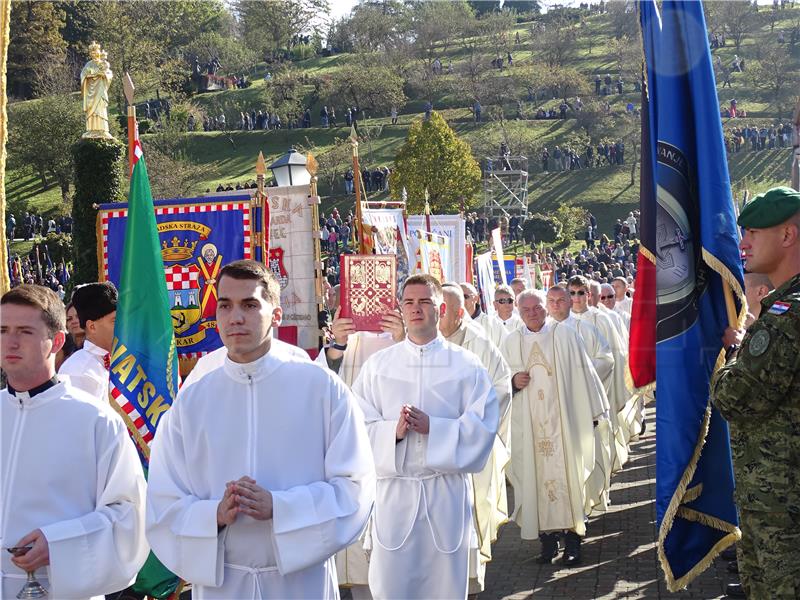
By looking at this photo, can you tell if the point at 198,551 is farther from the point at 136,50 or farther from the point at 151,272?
the point at 136,50

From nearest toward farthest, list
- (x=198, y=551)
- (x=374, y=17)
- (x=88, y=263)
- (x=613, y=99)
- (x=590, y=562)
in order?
(x=198, y=551), (x=590, y=562), (x=88, y=263), (x=613, y=99), (x=374, y=17)

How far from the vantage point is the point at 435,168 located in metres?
50.2

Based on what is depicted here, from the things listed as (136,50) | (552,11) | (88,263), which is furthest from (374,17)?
(88,263)

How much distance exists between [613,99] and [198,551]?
245ft

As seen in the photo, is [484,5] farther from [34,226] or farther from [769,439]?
[769,439]

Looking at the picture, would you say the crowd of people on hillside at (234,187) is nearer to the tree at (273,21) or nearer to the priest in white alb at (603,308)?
the priest in white alb at (603,308)

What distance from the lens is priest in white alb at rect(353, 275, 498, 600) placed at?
606cm

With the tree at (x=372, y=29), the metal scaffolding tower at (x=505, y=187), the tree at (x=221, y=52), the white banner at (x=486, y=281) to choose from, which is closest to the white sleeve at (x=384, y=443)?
the white banner at (x=486, y=281)

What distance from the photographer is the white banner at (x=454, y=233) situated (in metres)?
13.5

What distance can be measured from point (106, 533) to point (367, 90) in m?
72.8

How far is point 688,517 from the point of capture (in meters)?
5.41

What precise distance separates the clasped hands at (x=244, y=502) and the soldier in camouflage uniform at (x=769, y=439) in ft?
5.40

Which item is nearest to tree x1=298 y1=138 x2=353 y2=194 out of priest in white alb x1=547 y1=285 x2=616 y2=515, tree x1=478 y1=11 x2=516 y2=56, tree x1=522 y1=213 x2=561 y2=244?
tree x1=522 y1=213 x2=561 y2=244

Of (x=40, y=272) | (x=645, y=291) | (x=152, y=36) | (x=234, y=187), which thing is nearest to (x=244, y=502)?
(x=645, y=291)
